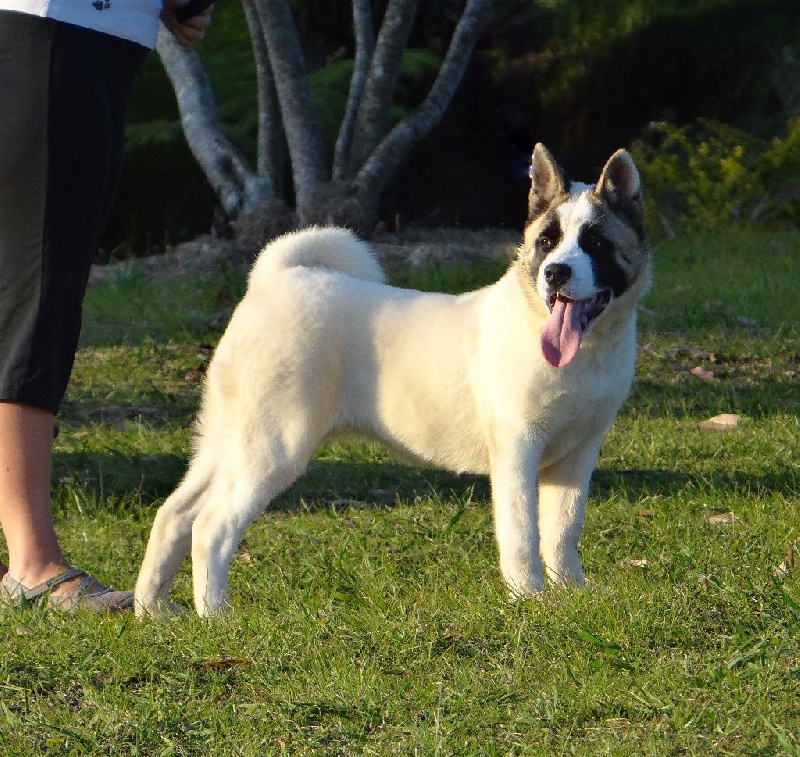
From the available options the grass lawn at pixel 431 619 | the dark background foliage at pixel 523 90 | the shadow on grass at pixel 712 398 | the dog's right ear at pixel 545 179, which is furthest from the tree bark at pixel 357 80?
the dog's right ear at pixel 545 179

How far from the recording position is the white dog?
13.2 ft

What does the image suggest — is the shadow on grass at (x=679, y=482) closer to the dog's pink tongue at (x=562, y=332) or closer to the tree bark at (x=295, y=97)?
the dog's pink tongue at (x=562, y=332)

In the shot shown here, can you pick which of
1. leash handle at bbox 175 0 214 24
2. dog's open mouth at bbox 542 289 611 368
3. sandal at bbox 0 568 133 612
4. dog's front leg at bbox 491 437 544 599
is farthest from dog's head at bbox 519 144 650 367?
sandal at bbox 0 568 133 612

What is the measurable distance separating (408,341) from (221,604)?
104cm

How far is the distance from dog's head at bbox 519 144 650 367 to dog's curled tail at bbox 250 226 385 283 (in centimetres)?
74

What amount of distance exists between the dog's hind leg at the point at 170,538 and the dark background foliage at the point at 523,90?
394 inches

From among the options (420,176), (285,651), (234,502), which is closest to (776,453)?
(234,502)

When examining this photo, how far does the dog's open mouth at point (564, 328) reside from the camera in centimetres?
396

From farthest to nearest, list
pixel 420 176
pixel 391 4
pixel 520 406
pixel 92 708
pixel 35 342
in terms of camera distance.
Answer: pixel 420 176
pixel 391 4
pixel 520 406
pixel 35 342
pixel 92 708

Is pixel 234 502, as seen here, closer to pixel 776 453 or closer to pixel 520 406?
pixel 520 406

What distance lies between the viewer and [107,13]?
3.78 meters

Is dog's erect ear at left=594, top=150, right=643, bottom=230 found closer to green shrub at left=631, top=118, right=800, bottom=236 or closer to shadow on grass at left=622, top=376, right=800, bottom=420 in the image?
shadow on grass at left=622, top=376, right=800, bottom=420

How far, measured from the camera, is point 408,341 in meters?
4.35

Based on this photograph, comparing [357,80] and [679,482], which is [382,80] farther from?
[679,482]
